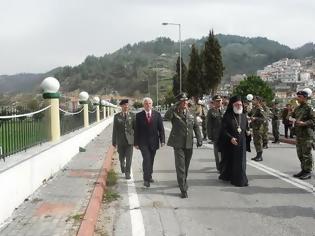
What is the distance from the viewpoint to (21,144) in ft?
30.3

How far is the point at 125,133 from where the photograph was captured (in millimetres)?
11266

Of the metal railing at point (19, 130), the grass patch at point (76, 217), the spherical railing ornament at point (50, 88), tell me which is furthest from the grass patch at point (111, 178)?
the grass patch at point (76, 217)

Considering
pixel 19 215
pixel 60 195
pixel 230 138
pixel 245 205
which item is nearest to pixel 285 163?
pixel 230 138

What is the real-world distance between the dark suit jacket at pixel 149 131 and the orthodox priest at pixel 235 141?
1304mm

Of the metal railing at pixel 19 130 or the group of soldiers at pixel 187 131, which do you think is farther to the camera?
the group of soldiers at pixel 187 131

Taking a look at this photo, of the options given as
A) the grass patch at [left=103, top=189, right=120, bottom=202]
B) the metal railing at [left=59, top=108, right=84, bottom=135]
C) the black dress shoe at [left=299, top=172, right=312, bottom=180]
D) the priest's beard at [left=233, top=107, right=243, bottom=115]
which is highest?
the priest's beard at [left=233, top=107, right=243, bottom=115]

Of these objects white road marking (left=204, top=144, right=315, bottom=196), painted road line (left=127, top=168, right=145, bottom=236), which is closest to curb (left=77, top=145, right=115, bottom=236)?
painted road line (left=127, top=168, right=145, bottom=236)

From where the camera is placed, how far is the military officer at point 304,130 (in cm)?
1064

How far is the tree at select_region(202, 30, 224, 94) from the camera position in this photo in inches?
2633

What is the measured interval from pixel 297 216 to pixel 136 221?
224 centimetres

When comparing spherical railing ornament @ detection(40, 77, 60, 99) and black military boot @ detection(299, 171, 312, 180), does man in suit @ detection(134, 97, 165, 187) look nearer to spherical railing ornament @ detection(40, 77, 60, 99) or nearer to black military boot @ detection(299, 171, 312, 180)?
spherical railing ornament @ detection(40, 77, 60, 99)

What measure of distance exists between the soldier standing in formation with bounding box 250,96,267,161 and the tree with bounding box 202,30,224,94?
52.5 m

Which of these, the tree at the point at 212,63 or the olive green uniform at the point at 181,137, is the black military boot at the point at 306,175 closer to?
the olive green uniform at the point at 181,137

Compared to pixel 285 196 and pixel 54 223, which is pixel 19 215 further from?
pixel 285 196
